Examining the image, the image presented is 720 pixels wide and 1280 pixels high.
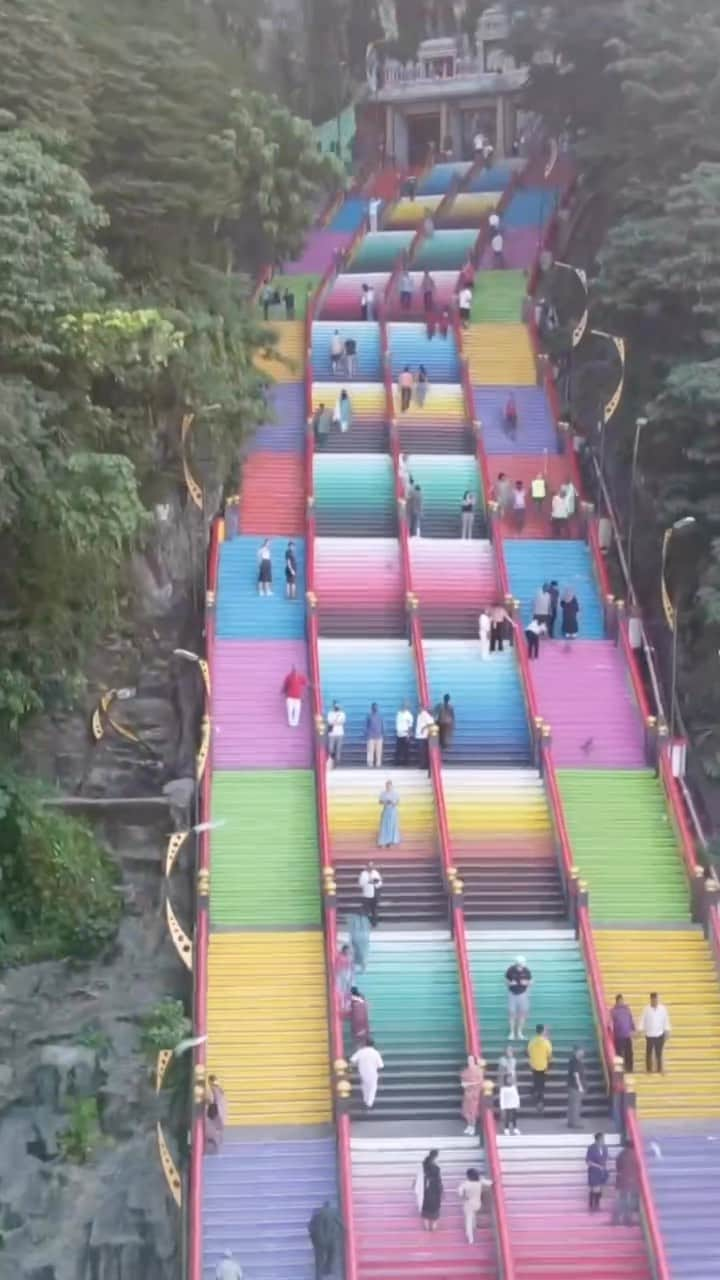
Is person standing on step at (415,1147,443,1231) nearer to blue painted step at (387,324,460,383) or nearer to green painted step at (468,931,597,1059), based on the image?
green painted step at (468,931,597,1059)

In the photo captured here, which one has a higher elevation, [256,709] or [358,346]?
[358,346]

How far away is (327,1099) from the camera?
63.5 feet

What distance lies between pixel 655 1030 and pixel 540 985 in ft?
6.02

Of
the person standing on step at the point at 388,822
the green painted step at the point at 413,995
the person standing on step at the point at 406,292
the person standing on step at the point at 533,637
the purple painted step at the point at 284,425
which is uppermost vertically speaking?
the person standing on step at the point at 406,292

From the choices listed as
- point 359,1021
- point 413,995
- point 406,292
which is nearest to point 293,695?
point 413,995

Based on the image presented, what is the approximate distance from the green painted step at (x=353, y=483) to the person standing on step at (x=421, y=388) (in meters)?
2.18

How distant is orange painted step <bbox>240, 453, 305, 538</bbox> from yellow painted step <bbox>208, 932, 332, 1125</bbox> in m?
10.3

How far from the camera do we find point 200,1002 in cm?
2017

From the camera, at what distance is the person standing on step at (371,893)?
21.3 meters

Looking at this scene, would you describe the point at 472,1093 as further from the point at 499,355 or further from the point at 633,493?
the point at 499,355

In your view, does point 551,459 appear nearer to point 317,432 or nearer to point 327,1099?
point 317,432

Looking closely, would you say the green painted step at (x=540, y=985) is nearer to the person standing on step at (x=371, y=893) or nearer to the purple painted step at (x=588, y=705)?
the person standing on step at (x=371, y=893)

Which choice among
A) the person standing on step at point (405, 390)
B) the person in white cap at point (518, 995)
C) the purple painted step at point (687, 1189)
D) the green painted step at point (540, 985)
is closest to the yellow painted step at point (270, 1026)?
the green painted step at point (540, 985)

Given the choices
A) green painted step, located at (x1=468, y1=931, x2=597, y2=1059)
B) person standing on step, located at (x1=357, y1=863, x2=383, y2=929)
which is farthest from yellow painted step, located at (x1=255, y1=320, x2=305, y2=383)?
green painted step, located at (x1=468, y1=931, x2=597, y2=1059)
